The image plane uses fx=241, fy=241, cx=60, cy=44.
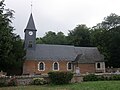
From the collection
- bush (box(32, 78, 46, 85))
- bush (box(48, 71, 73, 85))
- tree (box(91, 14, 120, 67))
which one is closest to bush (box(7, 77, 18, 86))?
bush (box(32, 78, 46, 85))

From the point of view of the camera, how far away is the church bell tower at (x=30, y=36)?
48.8 metres

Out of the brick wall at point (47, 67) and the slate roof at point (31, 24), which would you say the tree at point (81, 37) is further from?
the slate roof at point (31, 24)

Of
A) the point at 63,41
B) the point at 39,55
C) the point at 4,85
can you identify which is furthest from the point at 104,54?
the point at 4,85

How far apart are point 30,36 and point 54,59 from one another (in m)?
6.84

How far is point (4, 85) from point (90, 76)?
443 inches

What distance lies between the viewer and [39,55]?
4872 cm

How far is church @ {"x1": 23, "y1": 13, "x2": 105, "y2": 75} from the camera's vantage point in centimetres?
4794

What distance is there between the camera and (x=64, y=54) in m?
51.1

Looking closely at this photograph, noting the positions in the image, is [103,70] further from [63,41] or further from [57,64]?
[63,41]

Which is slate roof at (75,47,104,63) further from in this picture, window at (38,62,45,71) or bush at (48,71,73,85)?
bush at (48,71,73,85)

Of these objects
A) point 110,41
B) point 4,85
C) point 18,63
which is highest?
point 110,41

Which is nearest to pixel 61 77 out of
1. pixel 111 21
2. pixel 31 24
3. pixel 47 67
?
pixel 47 67

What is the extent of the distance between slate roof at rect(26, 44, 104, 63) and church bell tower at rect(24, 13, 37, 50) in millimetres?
1067

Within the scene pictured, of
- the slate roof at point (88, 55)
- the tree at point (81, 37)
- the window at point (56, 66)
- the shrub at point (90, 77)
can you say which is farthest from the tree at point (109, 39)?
the shrub at point (90, 77)
